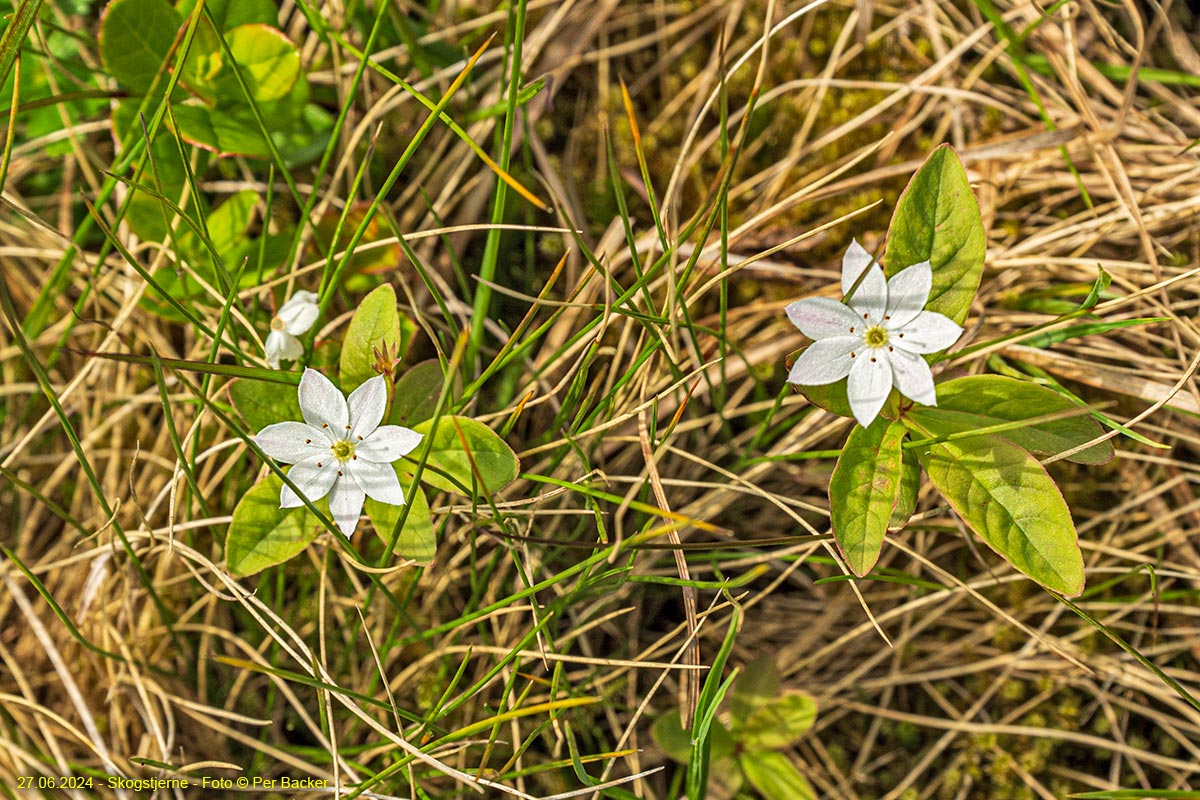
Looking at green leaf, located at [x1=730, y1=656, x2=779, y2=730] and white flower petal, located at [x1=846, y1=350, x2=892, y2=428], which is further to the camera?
green leaf, located at [x1=730, y1=656, x2=779, y2=730]

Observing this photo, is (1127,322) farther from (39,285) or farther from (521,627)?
(39,285)

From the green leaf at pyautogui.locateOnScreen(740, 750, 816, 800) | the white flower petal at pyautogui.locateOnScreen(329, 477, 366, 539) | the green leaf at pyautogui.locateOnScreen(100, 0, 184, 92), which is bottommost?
the green leaf at pyautogui.locateOnScreen(740, 750, 816, 800)

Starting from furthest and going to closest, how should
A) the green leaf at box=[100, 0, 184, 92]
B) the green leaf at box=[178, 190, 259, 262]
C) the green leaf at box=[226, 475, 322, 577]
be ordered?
1. the green leaf at box=[178, 190, 259, 262]
2. the green leaf at box=[100, 0, 184, 92]
3. the green leaf at box=[226, 475, 322, 577]

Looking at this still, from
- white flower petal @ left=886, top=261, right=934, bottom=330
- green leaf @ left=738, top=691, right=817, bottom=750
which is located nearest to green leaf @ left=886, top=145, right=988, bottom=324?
white flower petal @ left=886, top=261, right=934, bottom=330

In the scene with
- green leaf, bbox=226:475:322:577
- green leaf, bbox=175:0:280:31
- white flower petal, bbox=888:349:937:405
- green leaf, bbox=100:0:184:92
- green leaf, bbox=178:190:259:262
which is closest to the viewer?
white flower petal, bbox=888:349:937:405

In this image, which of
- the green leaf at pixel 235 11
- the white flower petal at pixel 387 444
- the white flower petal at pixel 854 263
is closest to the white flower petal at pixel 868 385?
the white flower petal at pixel 854 263

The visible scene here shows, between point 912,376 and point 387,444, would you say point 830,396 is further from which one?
point 387,444

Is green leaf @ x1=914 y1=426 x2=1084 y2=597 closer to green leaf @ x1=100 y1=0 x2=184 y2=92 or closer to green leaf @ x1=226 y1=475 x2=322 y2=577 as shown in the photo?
green leaf @ x1=226 y1=475 x2=322 y2=577
